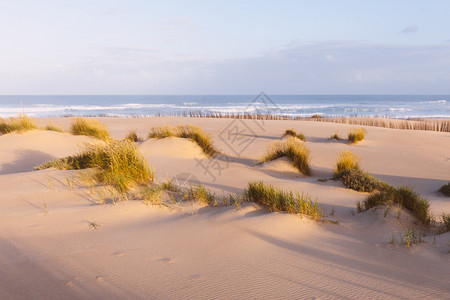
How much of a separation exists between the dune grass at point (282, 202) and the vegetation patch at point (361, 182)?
300 centimetres

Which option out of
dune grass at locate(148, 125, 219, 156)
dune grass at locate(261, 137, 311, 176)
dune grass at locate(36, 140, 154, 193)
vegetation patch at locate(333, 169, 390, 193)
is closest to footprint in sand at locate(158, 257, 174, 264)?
dune grass at locate(36, 140, 154, 193)

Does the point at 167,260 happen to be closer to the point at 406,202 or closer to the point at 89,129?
the point at 406,202

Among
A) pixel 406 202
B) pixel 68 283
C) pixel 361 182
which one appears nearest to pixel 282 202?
pixel 406 202

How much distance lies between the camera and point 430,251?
303cm

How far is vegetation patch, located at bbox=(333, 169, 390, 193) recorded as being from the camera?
6.68 metres

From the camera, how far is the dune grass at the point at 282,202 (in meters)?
3.93

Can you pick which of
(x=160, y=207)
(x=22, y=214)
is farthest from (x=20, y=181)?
(x=160, y=207)

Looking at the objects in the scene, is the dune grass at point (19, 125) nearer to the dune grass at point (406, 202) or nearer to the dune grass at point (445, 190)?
the dune grass at point (406, 202)

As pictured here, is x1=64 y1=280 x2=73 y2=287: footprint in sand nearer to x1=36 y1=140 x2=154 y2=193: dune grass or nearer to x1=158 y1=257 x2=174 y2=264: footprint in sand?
x1=158 y1=257 x2=174 y2=264: footprint in sand

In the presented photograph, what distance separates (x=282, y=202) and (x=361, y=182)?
3489 mm

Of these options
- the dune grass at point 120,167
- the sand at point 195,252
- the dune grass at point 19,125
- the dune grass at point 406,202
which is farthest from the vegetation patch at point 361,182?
the dune grass at point 19,125

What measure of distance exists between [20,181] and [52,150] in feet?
16.8

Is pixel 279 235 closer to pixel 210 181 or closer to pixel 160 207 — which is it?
pixel 160 207

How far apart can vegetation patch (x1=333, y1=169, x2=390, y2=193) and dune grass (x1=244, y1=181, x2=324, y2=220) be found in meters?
3.00
